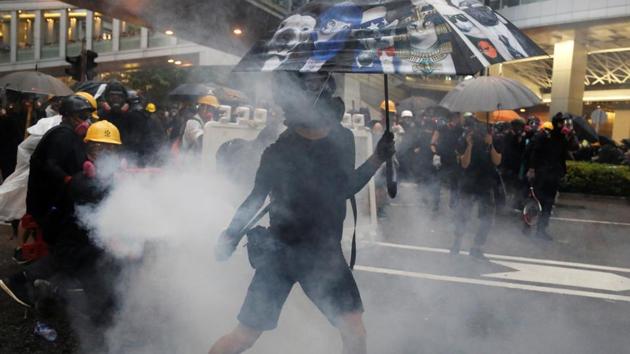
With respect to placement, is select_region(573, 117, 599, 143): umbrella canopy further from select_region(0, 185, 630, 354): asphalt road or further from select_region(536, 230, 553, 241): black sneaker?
select_region(536, 230, 553, 241): black sneaker

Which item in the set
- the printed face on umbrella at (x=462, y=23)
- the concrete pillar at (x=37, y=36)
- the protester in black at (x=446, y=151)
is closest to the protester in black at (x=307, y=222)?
the printed face on umbrella at (x=462, y=23)

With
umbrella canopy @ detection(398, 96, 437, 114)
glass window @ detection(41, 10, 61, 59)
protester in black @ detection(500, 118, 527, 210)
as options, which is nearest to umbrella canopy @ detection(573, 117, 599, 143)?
protester in black @ detection(500, 118, 527, 210)

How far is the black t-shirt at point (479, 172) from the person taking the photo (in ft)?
19.8

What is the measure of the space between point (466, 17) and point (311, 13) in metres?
0.70

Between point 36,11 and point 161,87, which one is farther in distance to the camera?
point 36,11

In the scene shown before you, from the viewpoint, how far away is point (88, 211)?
136 inches

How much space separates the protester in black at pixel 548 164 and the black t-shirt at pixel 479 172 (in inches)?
69.8

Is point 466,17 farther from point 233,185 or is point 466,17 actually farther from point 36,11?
point 36,11

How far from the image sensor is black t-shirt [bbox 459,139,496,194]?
19.8 feet

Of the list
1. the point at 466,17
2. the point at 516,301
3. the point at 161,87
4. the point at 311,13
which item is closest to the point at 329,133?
the point at 311,13

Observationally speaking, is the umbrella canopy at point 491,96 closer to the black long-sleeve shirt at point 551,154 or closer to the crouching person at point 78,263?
the black long-sleeve shirt at point 551,154

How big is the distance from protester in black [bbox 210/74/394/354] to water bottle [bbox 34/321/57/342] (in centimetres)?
158

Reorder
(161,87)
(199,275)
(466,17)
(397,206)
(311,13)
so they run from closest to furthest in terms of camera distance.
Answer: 1. (466,17)
2. (311,13)
3. (199,275)
4. (397,206)
5. (161,87)

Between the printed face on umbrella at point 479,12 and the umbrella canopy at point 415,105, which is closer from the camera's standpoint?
the printed face on umbrella at point 479,12
